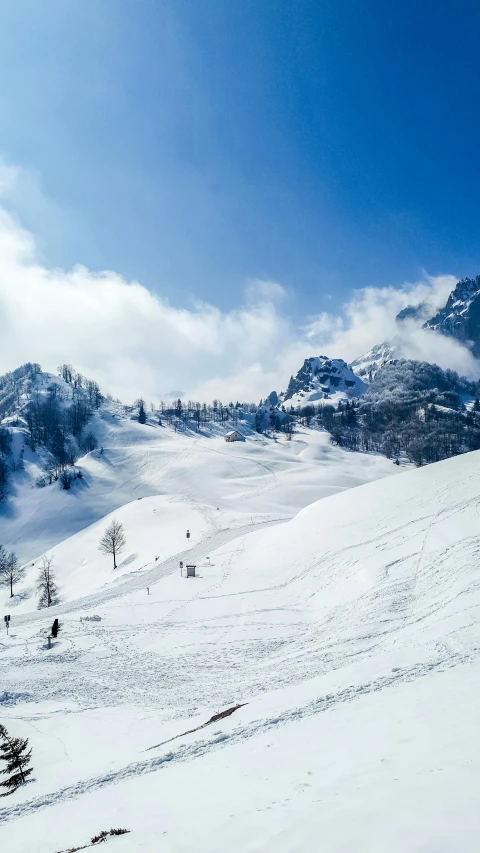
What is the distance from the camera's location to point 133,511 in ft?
249

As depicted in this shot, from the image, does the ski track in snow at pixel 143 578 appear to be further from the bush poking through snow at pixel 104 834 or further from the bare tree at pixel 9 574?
the bare tree at pixel 9 574

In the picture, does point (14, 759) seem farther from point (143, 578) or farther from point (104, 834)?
point (143, 578)

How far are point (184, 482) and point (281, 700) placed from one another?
98.0m

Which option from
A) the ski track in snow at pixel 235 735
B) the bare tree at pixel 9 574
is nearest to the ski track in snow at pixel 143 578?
the ski track in snow at pixel 235 735

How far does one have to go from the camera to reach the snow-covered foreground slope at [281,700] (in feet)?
20.6

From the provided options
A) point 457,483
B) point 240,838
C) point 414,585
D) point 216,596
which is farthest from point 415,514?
point 240,838

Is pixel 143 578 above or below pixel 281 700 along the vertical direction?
above

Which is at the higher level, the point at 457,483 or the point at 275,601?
the point at 457,483

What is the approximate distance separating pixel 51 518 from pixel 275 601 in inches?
3407

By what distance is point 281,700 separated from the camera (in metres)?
12.8

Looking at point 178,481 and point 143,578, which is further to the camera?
point 178,481

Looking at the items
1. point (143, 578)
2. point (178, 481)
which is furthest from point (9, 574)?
point (178, 481)

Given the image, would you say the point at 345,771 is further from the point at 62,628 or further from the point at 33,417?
the point at 33,417

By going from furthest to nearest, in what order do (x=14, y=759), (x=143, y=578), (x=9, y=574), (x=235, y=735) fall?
(x=9, y=574)
(x=143, y=578)
(x=14, y=759)
(x=235, y=735)
